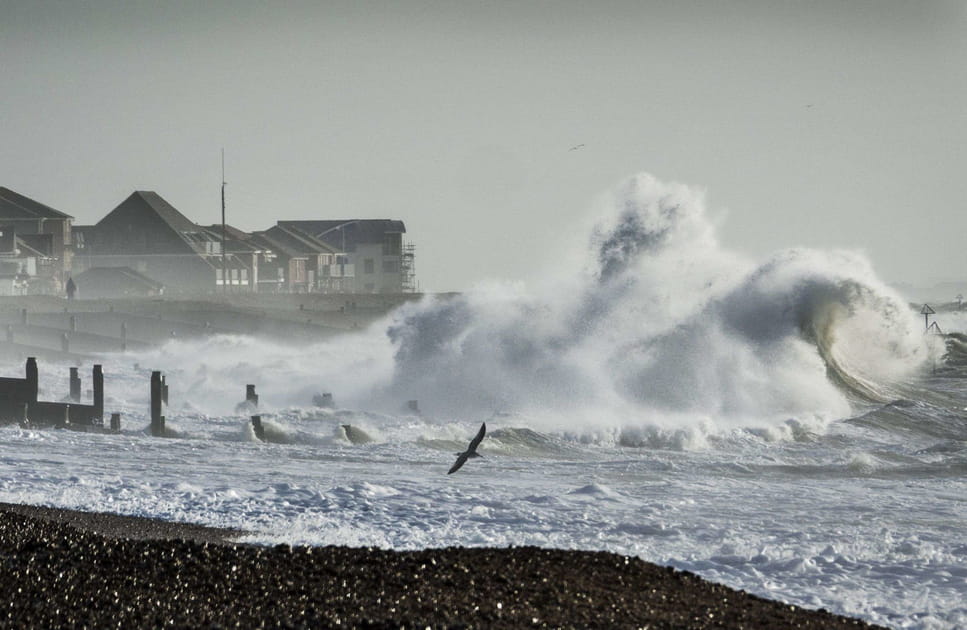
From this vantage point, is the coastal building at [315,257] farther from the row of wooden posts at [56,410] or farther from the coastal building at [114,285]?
the row of wooden posts at [56,410]

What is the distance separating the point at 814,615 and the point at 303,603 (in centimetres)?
394

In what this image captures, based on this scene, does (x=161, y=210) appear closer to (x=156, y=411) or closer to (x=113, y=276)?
(x=113, y=276)

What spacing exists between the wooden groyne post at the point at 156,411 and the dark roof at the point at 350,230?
81.0 metres

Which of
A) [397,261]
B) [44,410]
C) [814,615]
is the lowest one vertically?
[814,615]

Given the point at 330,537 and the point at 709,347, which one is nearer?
the point at 330,537

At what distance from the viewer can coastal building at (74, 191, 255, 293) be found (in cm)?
8956

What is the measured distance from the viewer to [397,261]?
105812 millimetres

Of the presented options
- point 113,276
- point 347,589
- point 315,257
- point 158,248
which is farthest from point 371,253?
point 347,589

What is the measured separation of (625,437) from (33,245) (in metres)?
69.6

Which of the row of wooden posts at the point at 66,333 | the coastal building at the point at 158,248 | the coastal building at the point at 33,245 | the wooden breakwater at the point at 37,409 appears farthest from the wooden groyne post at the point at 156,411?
the coastal building at the point at 158,248

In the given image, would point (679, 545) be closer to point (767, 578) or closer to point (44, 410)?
point (767, 578)

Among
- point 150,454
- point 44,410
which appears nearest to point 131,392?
point 44,410

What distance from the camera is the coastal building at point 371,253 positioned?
10619cm

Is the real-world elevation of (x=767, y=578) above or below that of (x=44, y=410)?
below
